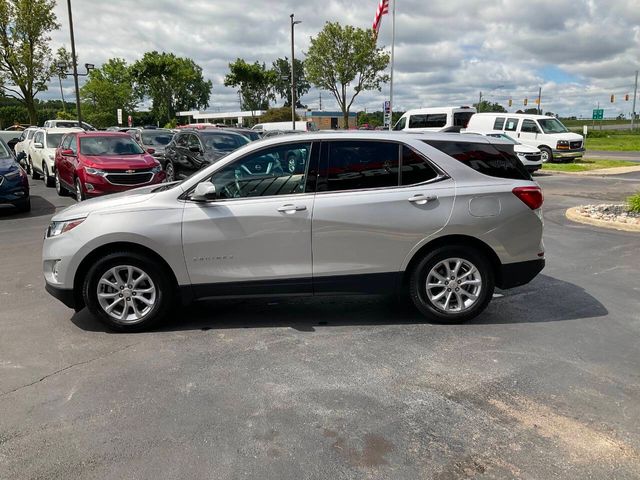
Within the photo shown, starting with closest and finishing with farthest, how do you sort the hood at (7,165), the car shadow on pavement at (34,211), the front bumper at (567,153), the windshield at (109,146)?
the hood at (7,165)
the car shadow on pavement at (34,211)
the windshield at (109,146)
the front bumper at (567,153)

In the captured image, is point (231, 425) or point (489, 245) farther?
point (489, 245)

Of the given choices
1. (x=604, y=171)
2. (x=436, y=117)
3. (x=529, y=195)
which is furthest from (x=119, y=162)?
(x=604, y=171)

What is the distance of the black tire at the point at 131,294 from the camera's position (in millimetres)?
4527

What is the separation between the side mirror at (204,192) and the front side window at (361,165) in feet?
3.31

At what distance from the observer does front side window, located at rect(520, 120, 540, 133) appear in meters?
23.3

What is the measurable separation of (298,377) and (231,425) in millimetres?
734

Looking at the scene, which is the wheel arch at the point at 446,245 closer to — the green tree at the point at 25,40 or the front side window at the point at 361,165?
the front side window at the point at 361,165

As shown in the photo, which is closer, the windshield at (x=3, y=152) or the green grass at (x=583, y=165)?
the windshield at (x=3, y=152)

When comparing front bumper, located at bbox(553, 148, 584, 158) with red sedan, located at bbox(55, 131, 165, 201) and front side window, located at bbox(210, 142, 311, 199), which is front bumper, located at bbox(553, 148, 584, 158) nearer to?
red sedan, located at bbox(55, 131, 165, 201)

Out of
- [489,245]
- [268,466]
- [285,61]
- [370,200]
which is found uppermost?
[285,61]

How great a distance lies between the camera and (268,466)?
2789 millimetres

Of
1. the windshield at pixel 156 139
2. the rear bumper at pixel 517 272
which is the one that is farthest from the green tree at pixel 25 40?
the rear bumper at pixel 517 272

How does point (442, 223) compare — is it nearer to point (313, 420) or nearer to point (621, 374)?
point (621, 374)

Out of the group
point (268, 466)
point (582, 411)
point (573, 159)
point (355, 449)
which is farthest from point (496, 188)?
point (573, 159)
